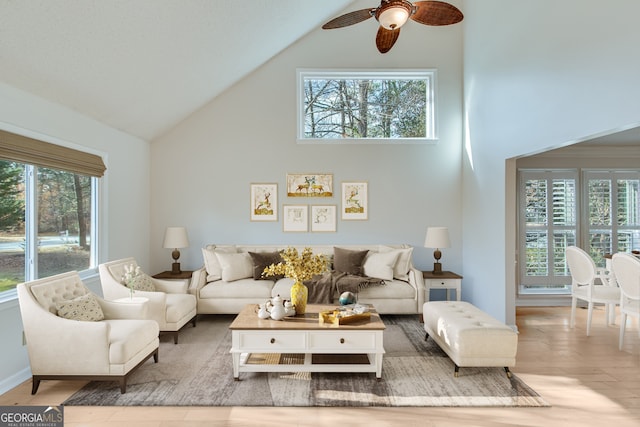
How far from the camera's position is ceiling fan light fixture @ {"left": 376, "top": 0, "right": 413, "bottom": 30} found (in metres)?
2.79

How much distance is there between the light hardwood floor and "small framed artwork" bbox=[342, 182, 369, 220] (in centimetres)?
293

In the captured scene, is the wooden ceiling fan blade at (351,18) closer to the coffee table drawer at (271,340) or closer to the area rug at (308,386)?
the coffee table drawer at (271,340)

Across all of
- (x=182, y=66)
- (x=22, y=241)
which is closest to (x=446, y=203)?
(x=182, y=66)

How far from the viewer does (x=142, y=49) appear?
3.69m

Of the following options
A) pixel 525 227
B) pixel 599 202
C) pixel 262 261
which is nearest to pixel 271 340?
pixel 262 261

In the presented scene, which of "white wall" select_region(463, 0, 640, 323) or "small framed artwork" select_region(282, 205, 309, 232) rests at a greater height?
"white wall" select_region(463, 0, 640, 323)

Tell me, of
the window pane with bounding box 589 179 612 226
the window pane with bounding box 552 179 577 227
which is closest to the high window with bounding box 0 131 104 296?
the window pane with bounding box 552 179 577 227

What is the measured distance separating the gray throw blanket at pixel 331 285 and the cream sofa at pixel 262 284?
87 millimetres

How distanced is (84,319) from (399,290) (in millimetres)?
3399

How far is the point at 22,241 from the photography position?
137 inches

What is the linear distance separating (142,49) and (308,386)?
3.37 meters

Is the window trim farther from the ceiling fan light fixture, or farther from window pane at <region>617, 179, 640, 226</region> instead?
the ceiling fan light fixture

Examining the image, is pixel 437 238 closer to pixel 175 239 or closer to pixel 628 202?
pixel 628 202

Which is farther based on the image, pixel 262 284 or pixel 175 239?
pixel 175 239
